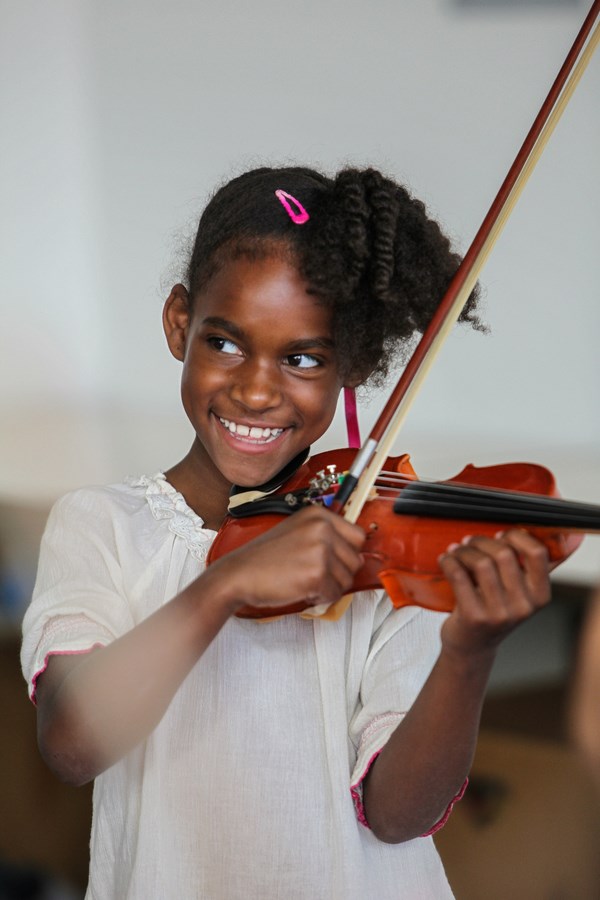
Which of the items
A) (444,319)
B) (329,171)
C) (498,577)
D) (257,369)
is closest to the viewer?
(498,577)

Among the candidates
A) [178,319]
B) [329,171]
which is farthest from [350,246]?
[329,171]

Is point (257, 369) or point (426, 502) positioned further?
point (257, 369)

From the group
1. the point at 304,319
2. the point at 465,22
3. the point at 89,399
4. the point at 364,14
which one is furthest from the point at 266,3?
the point at 304,319

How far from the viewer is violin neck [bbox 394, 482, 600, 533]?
0.54 metres

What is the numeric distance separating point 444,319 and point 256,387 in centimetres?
17

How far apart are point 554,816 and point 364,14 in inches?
42.2

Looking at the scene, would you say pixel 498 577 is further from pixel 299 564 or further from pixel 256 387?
pixel 256 387

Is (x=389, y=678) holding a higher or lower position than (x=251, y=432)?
lower

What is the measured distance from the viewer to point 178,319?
2.93 feet

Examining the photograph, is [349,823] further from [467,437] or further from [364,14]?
[364,14]

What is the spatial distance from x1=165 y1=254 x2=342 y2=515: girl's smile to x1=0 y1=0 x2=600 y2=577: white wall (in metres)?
0.56

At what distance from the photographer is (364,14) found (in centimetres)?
137

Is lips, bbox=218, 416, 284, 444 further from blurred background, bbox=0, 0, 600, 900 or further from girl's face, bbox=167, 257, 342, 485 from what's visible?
blurred background, bbox=0, 0, 600, 900

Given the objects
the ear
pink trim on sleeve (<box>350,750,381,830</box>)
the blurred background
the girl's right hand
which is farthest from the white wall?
the girl's right hand
